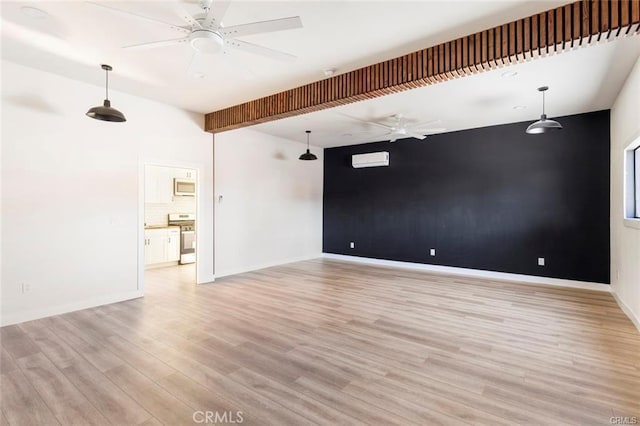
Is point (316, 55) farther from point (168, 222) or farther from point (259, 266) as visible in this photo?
point (168, 222)

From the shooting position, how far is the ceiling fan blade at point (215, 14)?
81.5 inches

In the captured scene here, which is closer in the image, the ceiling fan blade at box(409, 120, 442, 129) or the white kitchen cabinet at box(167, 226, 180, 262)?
the ceiling fan blade at box(409, 120, 442, 129)

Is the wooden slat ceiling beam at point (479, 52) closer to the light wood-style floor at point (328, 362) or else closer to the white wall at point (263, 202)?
the white wall at point (263, 202)

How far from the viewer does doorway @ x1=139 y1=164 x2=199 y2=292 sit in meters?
7.03

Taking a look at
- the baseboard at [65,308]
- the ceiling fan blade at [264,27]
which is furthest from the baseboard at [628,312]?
the baseboard at [65,308]

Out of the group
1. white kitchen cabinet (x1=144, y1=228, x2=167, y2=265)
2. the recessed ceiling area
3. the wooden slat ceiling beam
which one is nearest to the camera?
the wooden slat ceiling beam

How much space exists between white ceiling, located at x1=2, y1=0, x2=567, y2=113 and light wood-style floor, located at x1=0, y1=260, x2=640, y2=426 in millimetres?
2890

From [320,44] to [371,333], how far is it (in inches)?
126

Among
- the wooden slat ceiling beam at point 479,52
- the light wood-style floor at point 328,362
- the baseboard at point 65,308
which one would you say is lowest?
the light wood-style floor at point 328,362

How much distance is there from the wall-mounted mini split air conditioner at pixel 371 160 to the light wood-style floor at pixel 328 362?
3.85m

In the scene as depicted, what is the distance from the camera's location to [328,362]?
2832 mm

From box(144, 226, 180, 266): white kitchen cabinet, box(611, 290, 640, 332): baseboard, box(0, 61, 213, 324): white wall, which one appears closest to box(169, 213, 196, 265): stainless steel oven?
box(144, 226, 180, 266): white kitchen cabinet

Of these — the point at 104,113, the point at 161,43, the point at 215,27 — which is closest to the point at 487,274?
the point at 215,27

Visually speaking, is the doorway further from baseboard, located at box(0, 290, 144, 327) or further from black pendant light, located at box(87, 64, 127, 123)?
black pendant light, located at box(87, 64, 127, 123)
